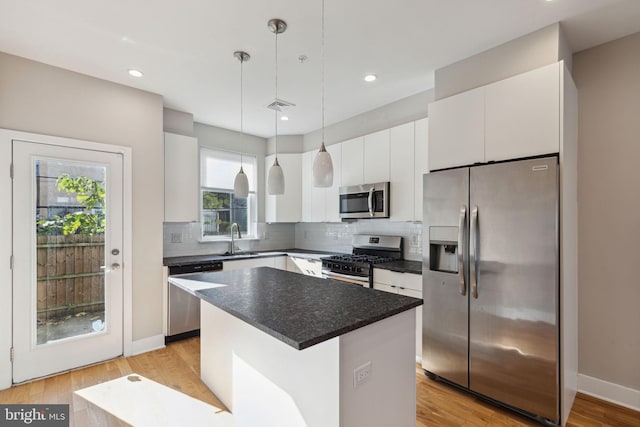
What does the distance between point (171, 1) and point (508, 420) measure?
12.0ft

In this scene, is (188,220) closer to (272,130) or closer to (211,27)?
(272,130)

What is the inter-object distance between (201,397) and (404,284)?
2.03 meters

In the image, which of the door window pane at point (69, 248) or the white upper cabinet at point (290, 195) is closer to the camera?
the door window pane at point (69, 248)

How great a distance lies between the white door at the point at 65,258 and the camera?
268 centimetres

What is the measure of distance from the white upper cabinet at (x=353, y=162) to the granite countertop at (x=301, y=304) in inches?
74.6

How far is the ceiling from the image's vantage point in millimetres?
2039

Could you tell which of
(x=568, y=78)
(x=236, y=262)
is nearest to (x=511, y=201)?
(x=568, y=78)

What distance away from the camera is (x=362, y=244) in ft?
13.9

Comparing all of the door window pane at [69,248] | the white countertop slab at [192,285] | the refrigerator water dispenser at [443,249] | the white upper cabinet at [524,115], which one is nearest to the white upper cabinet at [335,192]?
the refrigerator water dispenser at [443,249]

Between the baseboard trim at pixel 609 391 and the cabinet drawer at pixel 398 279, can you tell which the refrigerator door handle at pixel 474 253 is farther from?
the baseboard trim at pixel 609 391

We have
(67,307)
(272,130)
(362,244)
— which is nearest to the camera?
(67,307)

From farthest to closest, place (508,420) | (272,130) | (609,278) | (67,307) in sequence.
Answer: (272,130) → (67,307) → (609,278) → (508,420)

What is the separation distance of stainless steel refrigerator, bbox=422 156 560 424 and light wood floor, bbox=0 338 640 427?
14cm

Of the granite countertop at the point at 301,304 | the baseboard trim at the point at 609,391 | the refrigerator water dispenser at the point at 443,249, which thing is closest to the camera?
the granite countertop at the point at 301,304
